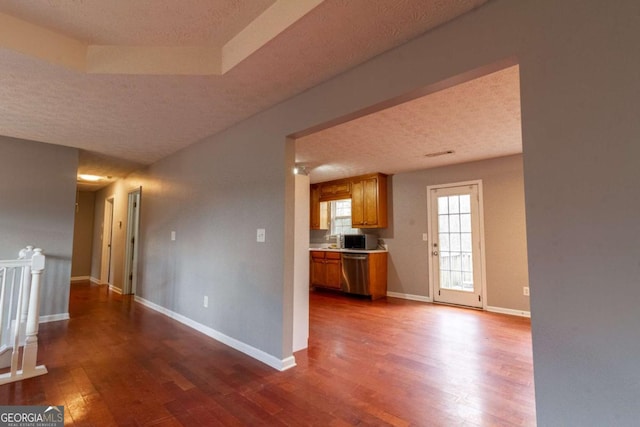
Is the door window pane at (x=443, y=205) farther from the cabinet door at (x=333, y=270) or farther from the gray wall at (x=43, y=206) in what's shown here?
the gray wall at (x=43, y=206)

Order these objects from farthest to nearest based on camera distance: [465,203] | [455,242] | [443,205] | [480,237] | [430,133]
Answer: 1. [443,205]
2. [455,242]
3. [465,203]
4. [480,237]
5. [430,133]

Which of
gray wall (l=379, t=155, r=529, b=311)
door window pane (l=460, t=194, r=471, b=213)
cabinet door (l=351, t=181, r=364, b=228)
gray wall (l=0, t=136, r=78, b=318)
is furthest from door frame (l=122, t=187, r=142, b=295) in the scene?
door window pane (l=460, t=194, r=471, b=213)

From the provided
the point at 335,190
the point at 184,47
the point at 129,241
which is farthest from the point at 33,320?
the point at 335,190

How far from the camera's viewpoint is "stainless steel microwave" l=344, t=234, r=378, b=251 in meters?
5.80

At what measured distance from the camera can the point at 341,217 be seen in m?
6.78

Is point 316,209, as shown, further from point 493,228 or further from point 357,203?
point 493,228

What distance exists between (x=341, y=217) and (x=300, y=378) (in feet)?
15.0

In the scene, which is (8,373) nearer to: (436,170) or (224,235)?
(224,235)

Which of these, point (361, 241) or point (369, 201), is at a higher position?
point (369, 201)

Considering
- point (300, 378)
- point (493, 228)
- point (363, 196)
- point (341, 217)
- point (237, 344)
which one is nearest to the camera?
point (300, 378)

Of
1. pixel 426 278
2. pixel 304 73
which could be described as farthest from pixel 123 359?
pixel 426 278

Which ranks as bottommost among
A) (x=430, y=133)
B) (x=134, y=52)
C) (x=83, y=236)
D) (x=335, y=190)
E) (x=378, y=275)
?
(x=378, y=275)

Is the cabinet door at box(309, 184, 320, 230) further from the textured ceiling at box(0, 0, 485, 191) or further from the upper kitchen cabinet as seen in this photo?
the textured ceiling at box(0, 0, 485, 191)

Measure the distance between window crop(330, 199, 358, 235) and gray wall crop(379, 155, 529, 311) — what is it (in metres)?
1.43
